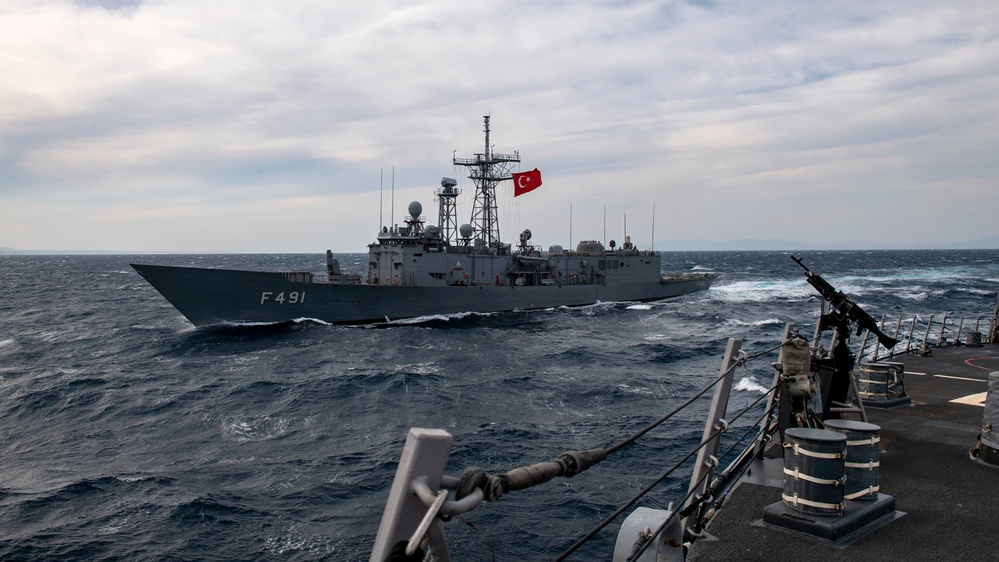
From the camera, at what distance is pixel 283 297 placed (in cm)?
3519

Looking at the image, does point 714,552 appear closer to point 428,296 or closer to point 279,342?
point 279,342

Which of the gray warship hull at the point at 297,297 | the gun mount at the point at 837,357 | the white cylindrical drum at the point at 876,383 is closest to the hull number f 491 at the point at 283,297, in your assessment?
the gray warship hull at the point at 297,297

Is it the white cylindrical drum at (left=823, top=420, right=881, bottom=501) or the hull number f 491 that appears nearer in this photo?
the white cylindrical drum at (left=823, top=420, right=881, bottom=501)

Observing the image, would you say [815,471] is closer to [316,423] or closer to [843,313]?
[843,313]

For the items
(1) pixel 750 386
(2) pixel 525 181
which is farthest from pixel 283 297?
(1) pixel 750 386

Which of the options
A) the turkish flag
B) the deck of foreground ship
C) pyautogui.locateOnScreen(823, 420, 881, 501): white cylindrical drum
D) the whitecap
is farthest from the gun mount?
the turkish flag

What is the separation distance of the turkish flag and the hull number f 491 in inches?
647

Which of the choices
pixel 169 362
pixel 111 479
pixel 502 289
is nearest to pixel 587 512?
pixel 111 479

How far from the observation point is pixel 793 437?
5.08 m

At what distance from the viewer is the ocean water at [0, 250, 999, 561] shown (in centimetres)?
1115

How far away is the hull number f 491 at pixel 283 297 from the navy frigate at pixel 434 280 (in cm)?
5

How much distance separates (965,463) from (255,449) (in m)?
13.7

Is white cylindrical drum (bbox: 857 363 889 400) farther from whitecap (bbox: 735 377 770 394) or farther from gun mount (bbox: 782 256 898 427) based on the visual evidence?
whitecap (bbox: 735 377 770 394)

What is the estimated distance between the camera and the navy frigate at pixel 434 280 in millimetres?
34281
